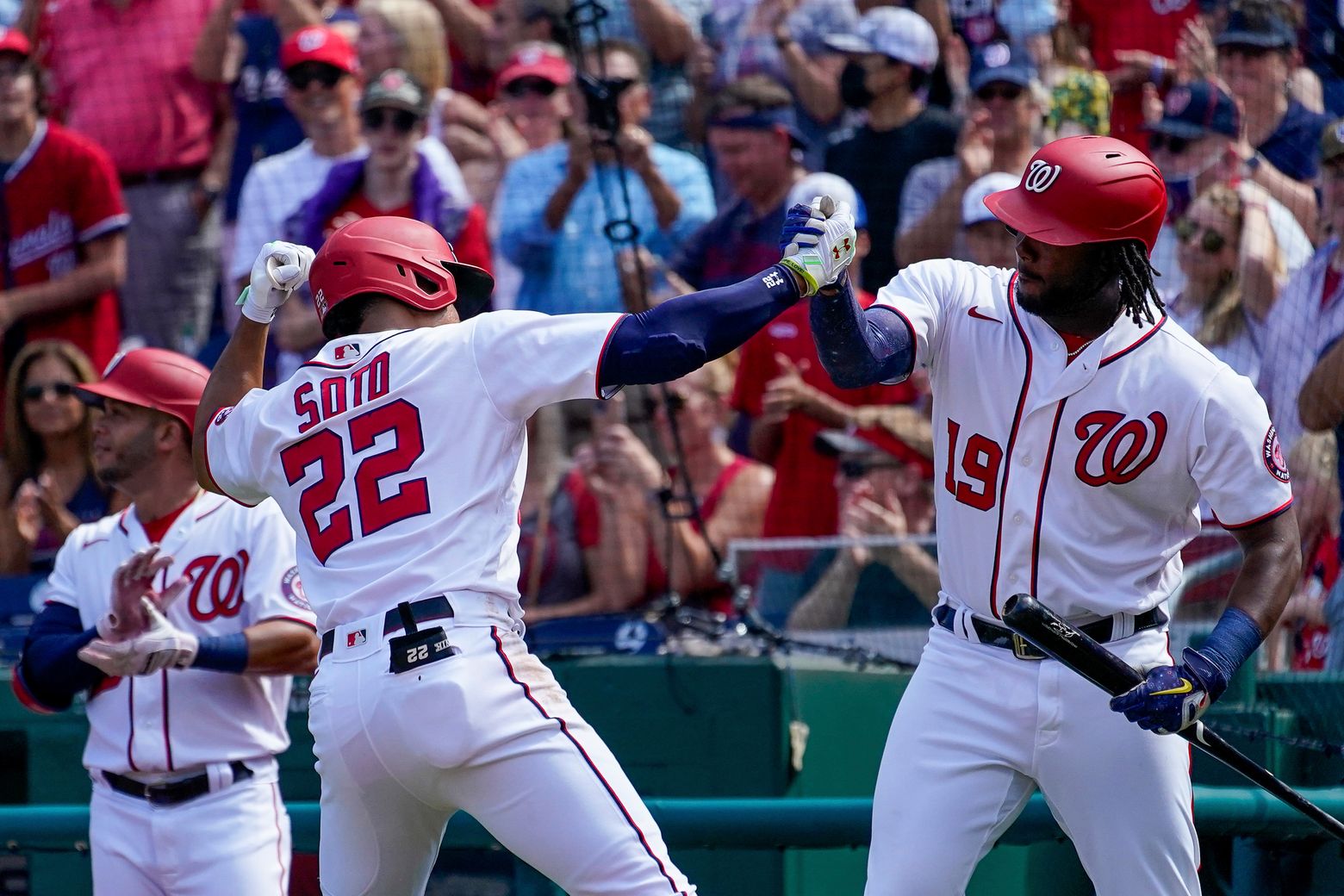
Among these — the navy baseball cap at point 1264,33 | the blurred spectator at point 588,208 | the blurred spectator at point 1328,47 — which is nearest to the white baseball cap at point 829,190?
the blurred spectator at point 588,208

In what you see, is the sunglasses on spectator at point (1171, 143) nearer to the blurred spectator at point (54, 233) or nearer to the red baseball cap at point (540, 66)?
the red baseball cap at point (540, 66)

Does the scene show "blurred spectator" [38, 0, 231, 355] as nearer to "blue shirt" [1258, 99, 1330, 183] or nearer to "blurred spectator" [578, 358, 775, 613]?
"blurred spectator" [578, 358, 775, 613]

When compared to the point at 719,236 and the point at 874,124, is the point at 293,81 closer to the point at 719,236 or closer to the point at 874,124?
the point at 719,236

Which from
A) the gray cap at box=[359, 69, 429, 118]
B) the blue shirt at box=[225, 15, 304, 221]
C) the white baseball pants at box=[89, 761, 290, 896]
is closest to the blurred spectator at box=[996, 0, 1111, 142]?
the gray cap at box=[359, 69, 429, 118]

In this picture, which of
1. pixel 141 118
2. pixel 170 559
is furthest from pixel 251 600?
pixel 141 118

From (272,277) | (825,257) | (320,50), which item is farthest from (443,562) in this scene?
(320,50)

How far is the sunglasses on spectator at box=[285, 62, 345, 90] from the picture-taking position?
700 cm

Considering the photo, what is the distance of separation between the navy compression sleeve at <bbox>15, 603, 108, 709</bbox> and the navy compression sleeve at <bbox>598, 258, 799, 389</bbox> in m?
1.51

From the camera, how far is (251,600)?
4.07m

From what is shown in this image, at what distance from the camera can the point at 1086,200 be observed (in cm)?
340

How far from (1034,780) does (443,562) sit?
3.85ft

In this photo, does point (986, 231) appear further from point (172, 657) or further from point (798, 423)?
point (172, 657)

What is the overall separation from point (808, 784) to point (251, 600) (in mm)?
1694

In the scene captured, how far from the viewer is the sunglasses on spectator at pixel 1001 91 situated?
6402 millimetres
